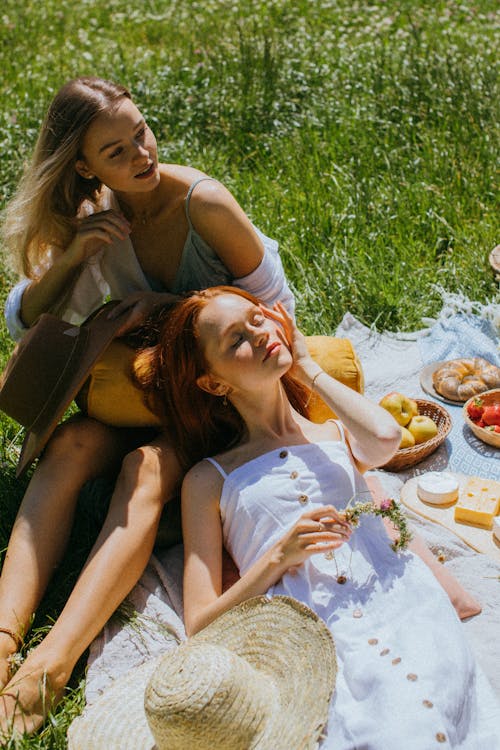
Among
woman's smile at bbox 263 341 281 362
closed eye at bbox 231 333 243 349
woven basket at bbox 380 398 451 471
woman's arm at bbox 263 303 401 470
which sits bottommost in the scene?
woven basket at bbox 380 398 451 471

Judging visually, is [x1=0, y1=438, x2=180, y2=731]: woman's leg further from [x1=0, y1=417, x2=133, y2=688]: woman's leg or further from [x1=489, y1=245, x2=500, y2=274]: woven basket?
[x1=489, y1=245, x2=500, y2=274]: woven basket

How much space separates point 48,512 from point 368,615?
4.37 ft

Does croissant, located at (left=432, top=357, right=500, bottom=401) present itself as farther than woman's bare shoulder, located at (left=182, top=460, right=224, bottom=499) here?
Yes

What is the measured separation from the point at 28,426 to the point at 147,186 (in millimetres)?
1112

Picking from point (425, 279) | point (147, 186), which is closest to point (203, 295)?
point (147, 186)

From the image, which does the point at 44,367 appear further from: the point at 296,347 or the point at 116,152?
the point at 296,347

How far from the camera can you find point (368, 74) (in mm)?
7344

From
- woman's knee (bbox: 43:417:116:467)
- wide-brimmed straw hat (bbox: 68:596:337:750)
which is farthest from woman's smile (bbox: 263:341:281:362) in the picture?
woman's knee (bbox: 43:417:116:467)

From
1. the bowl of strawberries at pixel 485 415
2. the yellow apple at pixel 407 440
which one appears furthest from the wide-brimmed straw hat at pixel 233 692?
the bowl of strawberries at pixel 485 415

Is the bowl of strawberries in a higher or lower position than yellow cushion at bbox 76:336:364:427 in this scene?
lower

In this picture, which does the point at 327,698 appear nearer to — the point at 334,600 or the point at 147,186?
the point at 334,600

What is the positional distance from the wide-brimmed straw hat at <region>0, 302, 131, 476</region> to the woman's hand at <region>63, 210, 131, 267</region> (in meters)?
0.32

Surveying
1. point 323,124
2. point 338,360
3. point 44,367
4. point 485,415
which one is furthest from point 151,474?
point 323,124

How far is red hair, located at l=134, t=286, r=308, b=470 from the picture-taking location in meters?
3.25
